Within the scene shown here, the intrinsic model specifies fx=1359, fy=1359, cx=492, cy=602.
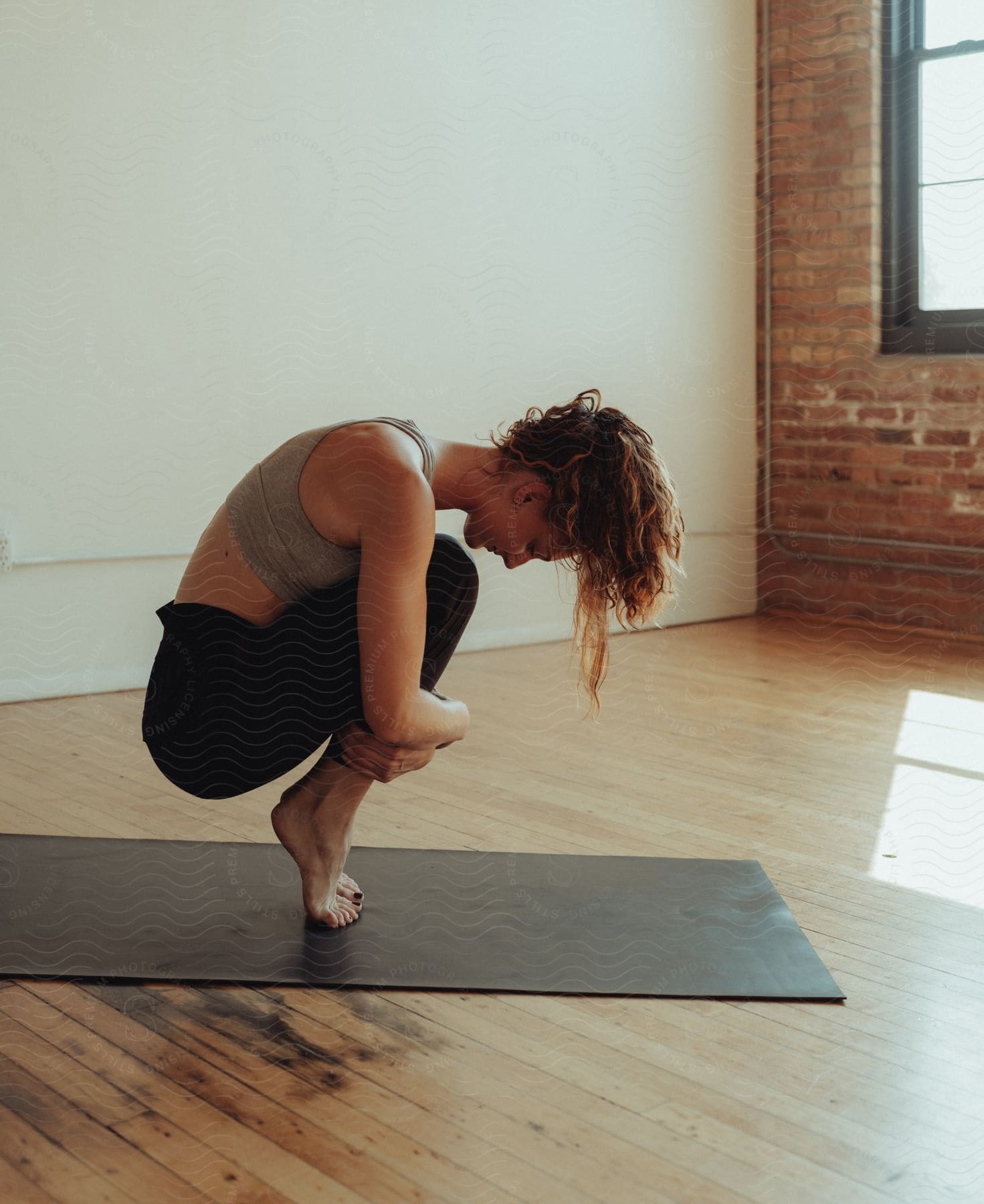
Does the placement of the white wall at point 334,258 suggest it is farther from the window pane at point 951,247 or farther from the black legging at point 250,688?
the black legging at point 250,688

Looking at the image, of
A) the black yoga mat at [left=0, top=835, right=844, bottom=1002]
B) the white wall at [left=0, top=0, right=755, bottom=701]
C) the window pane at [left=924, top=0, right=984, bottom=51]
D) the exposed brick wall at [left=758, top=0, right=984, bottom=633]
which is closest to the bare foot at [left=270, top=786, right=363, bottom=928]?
the black yoga mat at [left=0, top=835, right=844, bottom=1002]

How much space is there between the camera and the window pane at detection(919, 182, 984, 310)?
12.0 feet

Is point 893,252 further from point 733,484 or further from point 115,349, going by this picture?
point 115,349

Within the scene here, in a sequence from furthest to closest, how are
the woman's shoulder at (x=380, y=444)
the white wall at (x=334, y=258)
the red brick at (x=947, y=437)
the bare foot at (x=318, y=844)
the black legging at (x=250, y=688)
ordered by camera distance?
the red brick at (x=947, y=437)
the white wall at (x=334, y=258)
the bare foot at (x=318, y=844)
the black legging at (x=250, y=688)
the woman's shoulder at (x=380, y=444)

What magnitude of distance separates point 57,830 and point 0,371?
123cm

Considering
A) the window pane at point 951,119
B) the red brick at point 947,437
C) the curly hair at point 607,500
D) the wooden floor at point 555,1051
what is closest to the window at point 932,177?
the window pane at point 951,119

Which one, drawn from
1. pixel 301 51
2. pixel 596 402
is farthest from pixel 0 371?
pixel 596 402

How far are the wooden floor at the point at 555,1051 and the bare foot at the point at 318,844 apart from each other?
0.38 feet

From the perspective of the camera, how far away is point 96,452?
10.2ft

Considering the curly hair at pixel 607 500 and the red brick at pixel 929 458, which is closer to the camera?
the curly hair at pixel 607 500

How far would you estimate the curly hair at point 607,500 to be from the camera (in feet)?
5.25

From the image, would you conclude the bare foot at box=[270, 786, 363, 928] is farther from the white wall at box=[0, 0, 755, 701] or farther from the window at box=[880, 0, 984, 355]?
the window at box=[880, 0, 984, 355]

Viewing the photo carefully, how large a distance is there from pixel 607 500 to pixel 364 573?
0.30 m

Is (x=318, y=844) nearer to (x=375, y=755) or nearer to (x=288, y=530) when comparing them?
(x=375, y=755)
